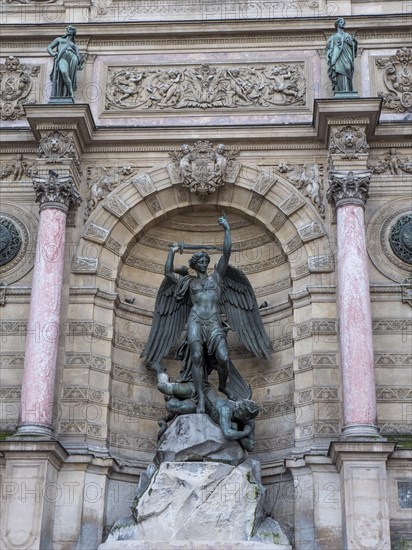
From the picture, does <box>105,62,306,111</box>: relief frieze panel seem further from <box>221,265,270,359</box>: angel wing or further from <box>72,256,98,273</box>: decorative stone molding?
<box>221,265,270,359</box>: angel wing

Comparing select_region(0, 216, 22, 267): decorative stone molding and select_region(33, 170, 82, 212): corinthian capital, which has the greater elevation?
select_region(33, 170, 82, 212): corinthian capital

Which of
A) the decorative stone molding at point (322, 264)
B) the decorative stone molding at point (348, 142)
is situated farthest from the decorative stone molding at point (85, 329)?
the decorative stone molding at point (348, 142)

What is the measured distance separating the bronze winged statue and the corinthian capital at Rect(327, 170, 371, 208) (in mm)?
1802

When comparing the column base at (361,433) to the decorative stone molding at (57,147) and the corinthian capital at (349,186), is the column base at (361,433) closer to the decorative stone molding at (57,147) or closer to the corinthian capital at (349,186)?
the corinthian capital at (349,186)

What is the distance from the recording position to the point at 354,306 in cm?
1372

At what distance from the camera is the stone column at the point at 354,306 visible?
43.2ft

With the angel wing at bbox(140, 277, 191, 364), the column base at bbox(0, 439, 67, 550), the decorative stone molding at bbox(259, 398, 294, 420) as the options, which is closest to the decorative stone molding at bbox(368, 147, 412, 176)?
the angel wing at bbox(140, 277, 191, 364)

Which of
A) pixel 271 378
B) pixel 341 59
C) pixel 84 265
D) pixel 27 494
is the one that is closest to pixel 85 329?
pixel 84 265

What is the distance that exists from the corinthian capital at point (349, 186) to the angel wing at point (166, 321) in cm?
285

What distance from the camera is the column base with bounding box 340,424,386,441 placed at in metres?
Result: 12.8

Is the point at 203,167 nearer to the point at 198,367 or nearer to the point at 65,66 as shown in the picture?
the point at 65,66

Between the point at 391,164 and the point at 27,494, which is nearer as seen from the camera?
the point at 27,494

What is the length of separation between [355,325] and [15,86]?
24.1ft

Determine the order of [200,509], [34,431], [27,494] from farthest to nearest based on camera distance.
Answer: [34,431]
[27,494]
[200,509]
